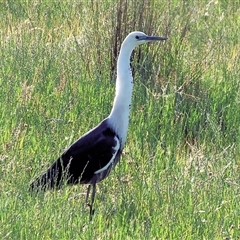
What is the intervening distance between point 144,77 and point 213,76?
562 millimetres

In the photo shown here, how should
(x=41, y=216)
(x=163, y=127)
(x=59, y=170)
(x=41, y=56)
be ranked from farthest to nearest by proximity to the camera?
(x=41, y=56)
(x=163, y=127)
(x=59, y=170)
(x=41, y=216)

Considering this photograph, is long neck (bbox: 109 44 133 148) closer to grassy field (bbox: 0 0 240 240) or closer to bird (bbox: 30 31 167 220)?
bird (bbox: 30 31 167 220)

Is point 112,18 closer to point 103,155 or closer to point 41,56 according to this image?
point 41,56

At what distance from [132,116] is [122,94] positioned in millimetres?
921

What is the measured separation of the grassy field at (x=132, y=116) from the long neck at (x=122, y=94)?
263 millimetres

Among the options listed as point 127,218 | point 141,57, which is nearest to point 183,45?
point 141,57

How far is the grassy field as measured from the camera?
3953mm

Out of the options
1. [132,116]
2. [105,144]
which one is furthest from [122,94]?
[132,116]

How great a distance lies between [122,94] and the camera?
4.65m

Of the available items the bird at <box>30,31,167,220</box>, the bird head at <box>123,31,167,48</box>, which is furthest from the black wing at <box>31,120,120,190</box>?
the bird head at <box>123,31,167,48</box>

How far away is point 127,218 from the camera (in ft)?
13.6

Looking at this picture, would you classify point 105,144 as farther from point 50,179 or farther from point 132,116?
point 132,116

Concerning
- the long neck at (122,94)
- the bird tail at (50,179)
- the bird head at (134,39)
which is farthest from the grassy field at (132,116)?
the bird head at (134,39)

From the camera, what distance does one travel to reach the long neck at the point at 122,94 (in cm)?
464
